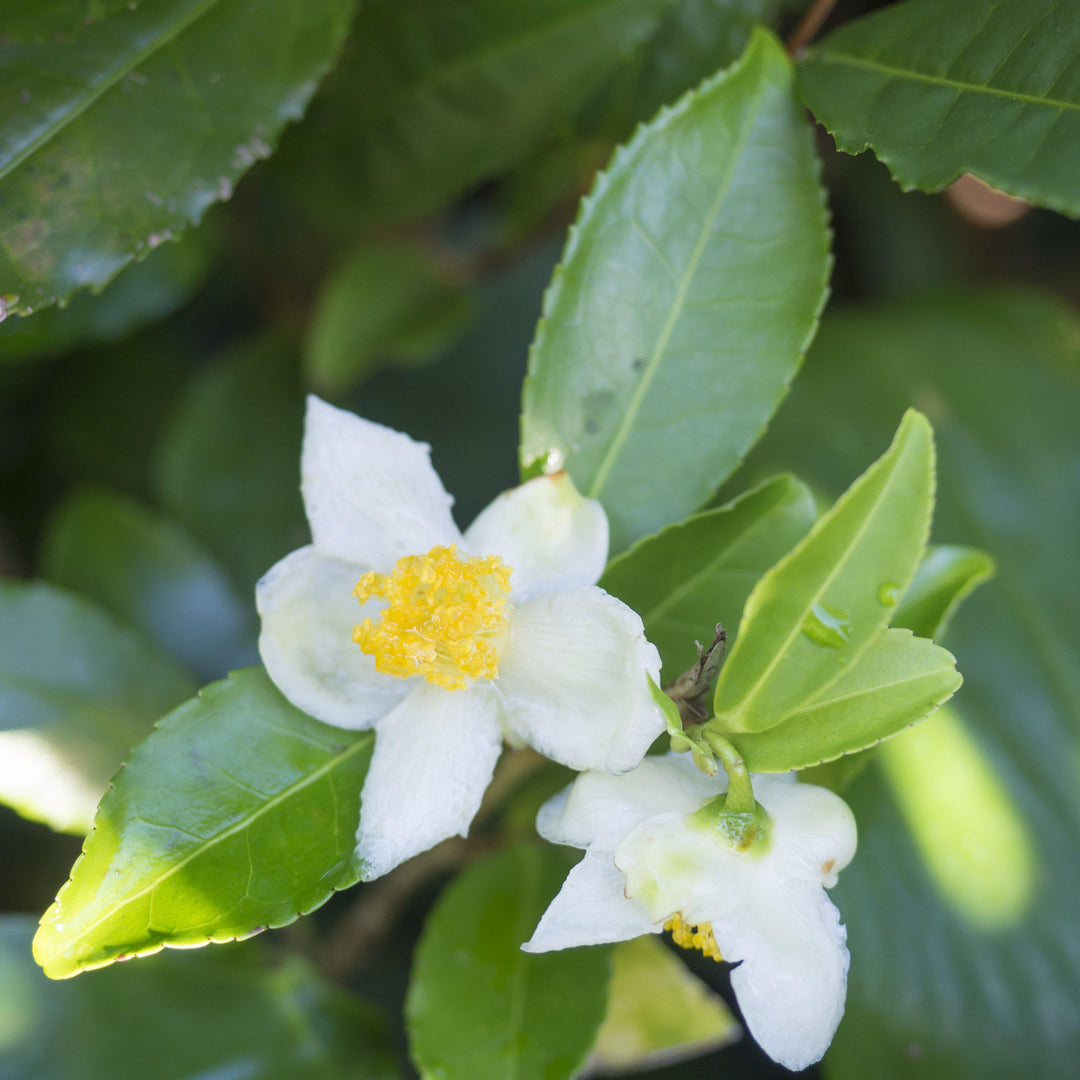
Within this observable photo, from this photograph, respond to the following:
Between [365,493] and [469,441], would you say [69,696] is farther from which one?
[469,441]

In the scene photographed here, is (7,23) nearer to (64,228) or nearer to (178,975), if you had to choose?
(64,228)

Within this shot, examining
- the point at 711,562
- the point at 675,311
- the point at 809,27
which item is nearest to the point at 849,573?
the point at 711,562

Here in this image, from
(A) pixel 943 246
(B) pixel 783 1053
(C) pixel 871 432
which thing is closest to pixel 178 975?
(B) pixel 783 1053

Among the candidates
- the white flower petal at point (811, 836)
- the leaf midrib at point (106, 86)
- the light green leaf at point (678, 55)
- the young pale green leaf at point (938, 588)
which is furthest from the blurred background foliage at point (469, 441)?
the white flower petal at point (811, 836)

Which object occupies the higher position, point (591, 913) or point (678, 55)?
point (678, 55)

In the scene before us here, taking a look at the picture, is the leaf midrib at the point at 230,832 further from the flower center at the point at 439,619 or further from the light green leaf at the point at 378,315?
the light green leaf at the point at 378,315

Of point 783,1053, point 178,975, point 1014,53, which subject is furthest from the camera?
point 178,975

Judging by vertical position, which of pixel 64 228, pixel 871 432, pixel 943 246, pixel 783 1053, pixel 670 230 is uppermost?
pixel 64 228
